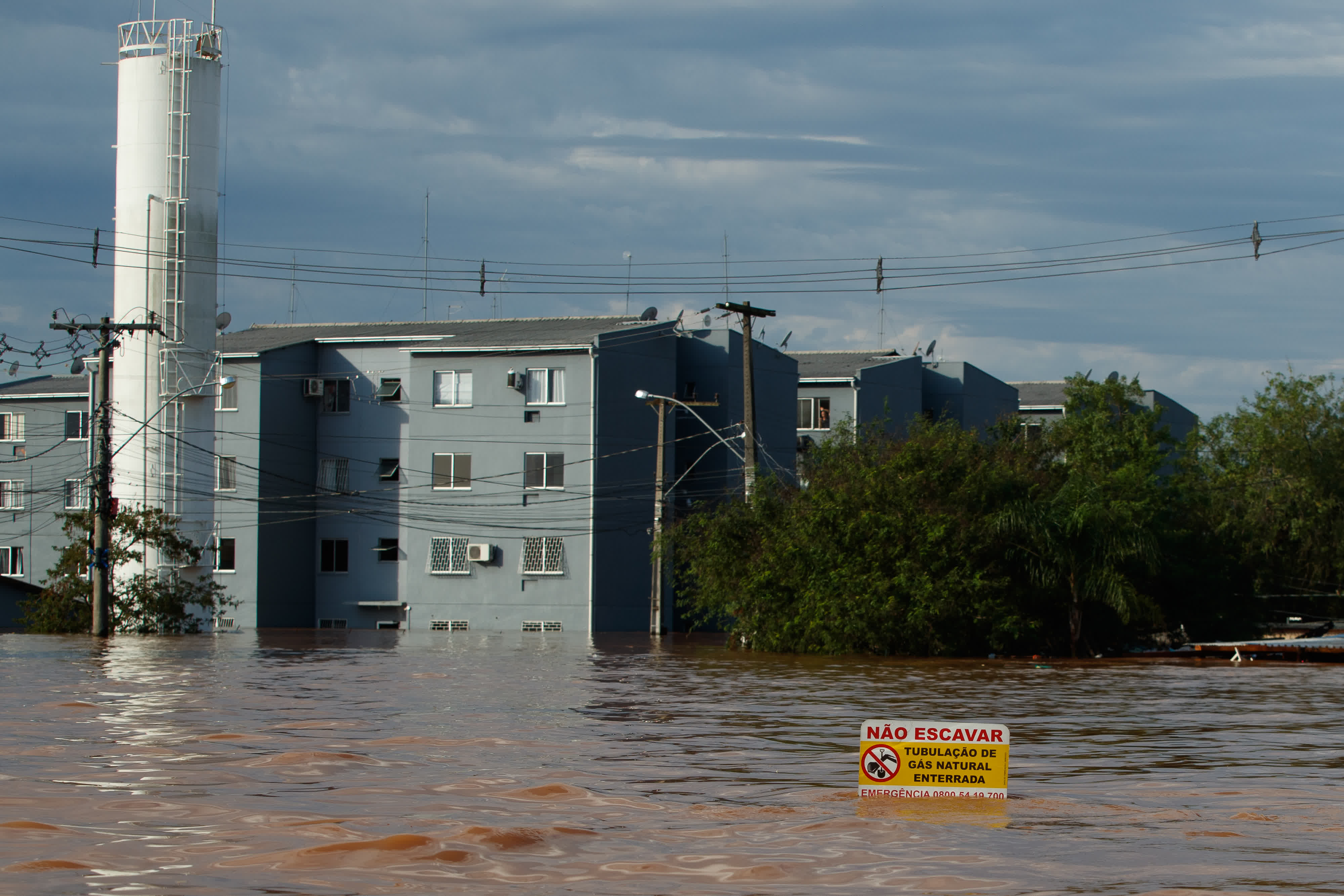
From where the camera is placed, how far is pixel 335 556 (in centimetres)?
6169

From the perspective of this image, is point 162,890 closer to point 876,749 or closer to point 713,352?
point 876,749

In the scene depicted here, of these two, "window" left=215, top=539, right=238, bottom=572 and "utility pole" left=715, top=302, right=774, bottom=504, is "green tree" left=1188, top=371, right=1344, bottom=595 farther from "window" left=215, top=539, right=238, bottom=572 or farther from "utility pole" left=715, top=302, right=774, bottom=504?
"window" left=215, top=539, right=238, bottom=572

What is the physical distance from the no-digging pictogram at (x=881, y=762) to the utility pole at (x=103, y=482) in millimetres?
35685

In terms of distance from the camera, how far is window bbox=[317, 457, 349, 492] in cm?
6197

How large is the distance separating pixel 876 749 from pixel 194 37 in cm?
5035

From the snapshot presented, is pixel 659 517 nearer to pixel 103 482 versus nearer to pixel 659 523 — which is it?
pixel 659 523

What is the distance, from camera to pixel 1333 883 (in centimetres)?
708

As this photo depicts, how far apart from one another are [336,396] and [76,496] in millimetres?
14759

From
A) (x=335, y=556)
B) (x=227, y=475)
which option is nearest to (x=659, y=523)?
(x=335, y=556)

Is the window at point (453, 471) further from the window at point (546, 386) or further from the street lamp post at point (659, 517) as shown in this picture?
the street lamp post at point (659, 517)

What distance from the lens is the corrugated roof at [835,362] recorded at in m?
69.4

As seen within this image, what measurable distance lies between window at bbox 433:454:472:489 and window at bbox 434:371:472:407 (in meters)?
1.98

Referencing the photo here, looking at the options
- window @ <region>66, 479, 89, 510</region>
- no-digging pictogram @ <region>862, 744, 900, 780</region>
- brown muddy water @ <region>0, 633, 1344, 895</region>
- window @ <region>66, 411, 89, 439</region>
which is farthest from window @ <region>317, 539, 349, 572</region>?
no-digging pictogram @ <region>862, 744, 900, 780</region>

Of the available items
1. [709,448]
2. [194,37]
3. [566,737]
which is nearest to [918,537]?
[709,448]
